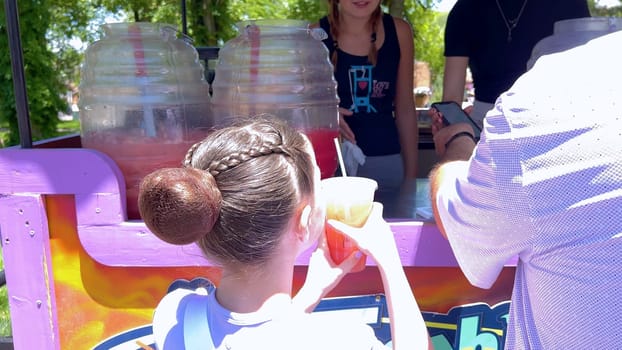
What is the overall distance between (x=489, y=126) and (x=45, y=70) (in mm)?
11026

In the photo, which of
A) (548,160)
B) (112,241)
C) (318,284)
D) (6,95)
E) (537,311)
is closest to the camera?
(548,160)

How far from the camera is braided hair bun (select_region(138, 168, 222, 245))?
34.2 inches

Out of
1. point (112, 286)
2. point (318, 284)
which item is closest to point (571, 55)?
point (318, 284)

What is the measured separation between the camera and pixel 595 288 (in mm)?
862

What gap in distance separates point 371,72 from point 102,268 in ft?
3.49

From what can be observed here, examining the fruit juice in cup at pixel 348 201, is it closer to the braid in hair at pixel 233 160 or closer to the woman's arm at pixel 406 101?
the braid in hair at pixel 233 160

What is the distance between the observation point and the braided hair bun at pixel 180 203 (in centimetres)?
87

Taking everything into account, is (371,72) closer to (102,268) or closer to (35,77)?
(102,268)

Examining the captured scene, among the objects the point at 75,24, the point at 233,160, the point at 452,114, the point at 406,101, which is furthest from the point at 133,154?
the point at 75,24

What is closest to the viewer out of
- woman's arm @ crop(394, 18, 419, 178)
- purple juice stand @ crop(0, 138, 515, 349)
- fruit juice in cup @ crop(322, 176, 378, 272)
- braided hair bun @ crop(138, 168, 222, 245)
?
braided hair bun @ crop(138, 168, 222, 245)

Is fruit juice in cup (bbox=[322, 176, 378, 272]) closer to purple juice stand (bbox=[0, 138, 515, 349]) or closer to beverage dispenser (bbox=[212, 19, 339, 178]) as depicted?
purple juice stand (bbox=[0, 138, 515, 349])

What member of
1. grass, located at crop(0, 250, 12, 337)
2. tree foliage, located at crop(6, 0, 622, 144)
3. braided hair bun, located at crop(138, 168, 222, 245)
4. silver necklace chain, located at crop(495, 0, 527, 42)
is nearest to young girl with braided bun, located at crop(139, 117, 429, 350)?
braided hair bun, located at crop(138, 168, 222, 245)

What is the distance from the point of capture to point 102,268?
1.40 meters

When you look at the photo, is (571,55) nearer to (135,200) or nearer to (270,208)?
(270,208)
